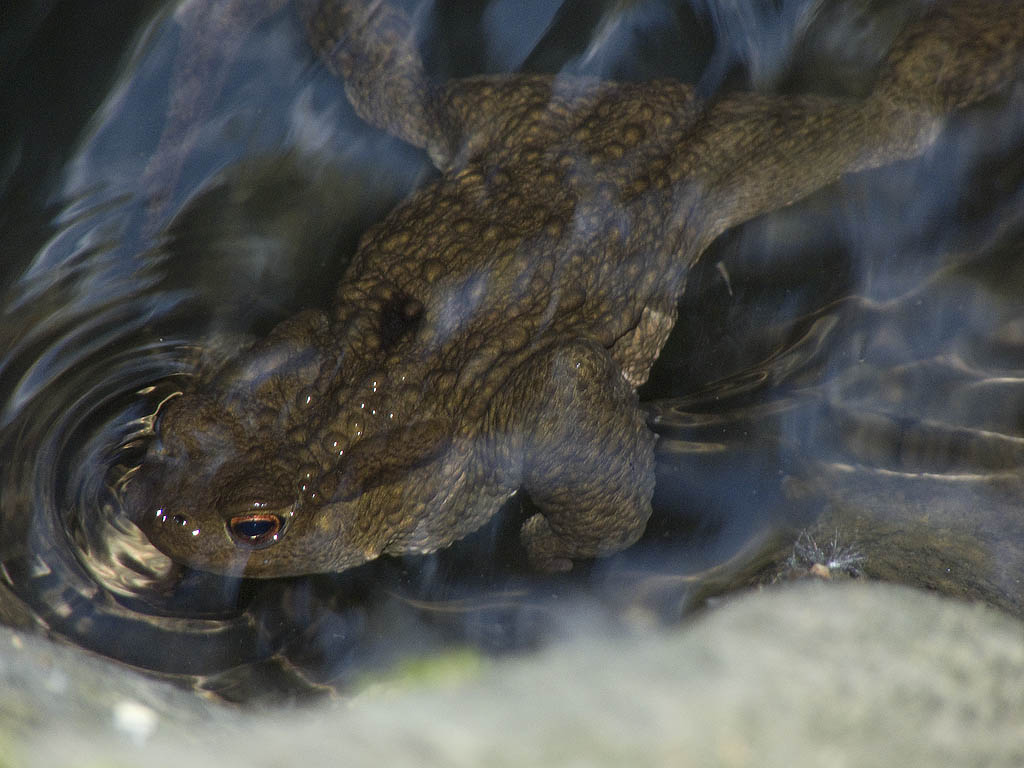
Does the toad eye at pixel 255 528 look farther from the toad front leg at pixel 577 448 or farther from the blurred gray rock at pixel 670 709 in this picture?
the toad front leg at pixel 577 448

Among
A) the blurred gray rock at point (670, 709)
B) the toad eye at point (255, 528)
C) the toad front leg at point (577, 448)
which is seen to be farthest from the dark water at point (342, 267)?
the blurred gray rock at point (670, 709)

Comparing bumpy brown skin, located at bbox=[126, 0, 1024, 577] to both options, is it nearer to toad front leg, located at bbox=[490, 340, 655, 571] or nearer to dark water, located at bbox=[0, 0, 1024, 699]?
toad front leg, located at bbox=[490, 340, 655, 571]

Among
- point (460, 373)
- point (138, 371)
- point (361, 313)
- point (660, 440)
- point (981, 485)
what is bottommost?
point (981, 485)

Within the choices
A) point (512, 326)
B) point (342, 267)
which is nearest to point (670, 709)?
point (512, 326)

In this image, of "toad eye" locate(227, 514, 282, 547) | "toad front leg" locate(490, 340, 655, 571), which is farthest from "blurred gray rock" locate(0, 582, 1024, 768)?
"toad front leg" locate(490, 340, 655, 571)

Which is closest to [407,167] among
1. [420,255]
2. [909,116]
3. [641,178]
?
[420,255]

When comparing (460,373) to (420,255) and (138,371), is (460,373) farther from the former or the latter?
(138,371)
